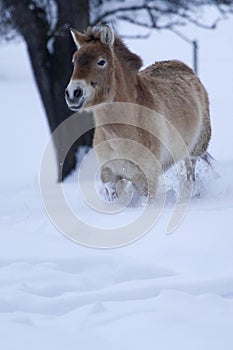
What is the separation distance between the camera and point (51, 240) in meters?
5.01

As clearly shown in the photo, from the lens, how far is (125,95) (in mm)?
6242

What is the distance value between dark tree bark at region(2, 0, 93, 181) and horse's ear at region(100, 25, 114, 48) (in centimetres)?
339

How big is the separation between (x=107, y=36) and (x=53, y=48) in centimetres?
379

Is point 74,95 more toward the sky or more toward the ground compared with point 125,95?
more toward the sky

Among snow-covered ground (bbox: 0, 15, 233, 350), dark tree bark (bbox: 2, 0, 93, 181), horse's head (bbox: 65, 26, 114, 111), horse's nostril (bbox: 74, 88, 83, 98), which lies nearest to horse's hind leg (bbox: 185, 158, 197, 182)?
snow-covered ground (bbox: 0, 15, 233, 350)

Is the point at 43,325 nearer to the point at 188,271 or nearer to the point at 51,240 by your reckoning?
the point at 188,271

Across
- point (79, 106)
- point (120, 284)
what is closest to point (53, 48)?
point (79, 106)

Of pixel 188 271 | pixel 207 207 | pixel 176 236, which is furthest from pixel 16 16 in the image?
pixel 188 271

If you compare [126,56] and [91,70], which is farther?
[126,56]

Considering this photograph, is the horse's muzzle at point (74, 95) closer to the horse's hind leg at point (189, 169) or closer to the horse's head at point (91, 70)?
the horse's head at point (91, 70)

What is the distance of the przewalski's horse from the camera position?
225 inches

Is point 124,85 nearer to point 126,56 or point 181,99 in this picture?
point 126,56

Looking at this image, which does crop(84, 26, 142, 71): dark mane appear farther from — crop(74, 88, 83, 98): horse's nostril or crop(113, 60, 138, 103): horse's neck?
crop(74, 88, 83, 98): horse's nostril

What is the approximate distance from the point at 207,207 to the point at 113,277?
2.06 meters
